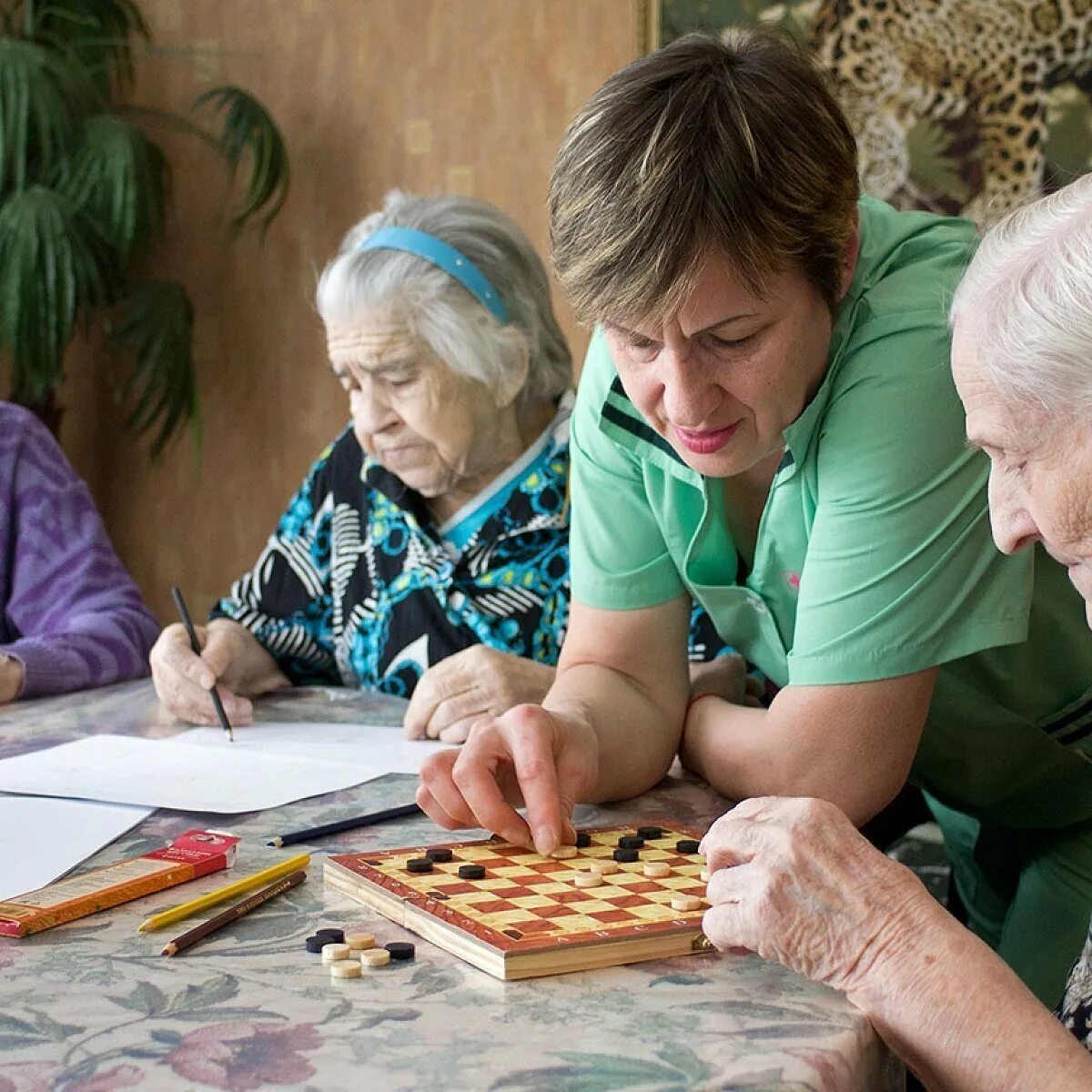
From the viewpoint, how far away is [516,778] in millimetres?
1245

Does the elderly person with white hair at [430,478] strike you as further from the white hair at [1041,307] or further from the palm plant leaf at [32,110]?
the palm plant leaf at [32,110]

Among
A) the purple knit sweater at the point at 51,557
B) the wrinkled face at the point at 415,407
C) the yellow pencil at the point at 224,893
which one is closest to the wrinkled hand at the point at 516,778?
the yellow pencil at the point at 224,893

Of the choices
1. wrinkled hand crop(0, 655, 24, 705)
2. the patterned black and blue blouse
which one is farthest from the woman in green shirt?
wrinkled hand crop(0, 655, 24, 705)

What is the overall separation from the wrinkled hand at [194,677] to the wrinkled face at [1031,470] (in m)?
1.08

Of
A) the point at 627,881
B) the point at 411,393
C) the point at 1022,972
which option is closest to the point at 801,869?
the point at 627,881

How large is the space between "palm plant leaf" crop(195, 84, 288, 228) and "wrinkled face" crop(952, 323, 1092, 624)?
3063 millimetres

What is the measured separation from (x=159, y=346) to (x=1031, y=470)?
308 cm

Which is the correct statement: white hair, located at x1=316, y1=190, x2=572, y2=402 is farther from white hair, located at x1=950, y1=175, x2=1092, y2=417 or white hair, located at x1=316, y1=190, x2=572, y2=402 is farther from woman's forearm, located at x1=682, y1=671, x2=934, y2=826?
white hair, located at x1=950, y1=175, x2=1092, y2=417

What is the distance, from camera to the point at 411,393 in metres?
2.21

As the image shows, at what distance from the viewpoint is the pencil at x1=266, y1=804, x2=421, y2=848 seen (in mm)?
1203

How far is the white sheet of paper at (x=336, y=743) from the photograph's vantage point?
1544 millimetres

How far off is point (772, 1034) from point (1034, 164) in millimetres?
3057

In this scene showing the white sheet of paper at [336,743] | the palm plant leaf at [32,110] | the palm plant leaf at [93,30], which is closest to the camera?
the white sheet of paper at [336,743]

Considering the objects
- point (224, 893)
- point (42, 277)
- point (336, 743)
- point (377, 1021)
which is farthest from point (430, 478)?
point (42, 277)
